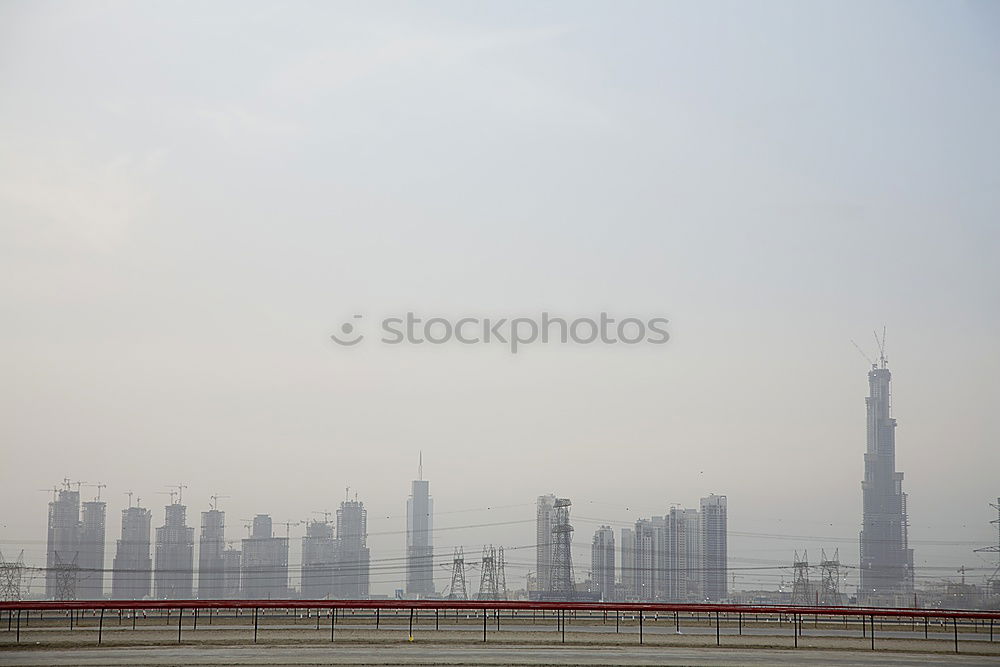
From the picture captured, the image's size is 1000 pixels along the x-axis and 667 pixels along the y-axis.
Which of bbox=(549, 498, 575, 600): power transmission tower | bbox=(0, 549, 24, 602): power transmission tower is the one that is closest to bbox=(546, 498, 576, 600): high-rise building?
bbox=(549, 498, 575, 600): power transmission tower

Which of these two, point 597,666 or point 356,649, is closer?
point 597,666

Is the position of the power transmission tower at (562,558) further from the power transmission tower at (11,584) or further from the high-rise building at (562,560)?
the power transmission tower at (11,584)

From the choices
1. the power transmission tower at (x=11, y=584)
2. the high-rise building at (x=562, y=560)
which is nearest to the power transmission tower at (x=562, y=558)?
the high-rise building at (x=562, y=560)

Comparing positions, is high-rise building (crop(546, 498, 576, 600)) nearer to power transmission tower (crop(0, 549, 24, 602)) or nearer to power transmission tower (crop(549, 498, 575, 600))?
power transmission tower (crop(549, 498, 575, 600))

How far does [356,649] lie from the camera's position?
4491 cm

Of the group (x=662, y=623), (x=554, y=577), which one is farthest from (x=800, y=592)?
(x=662, y=623)

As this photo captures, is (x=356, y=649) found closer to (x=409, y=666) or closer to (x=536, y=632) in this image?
(x=409, y=666)

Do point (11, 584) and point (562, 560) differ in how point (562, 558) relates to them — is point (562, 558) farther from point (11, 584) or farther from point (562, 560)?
point (11, 584)

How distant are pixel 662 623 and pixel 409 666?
4034 centimetres

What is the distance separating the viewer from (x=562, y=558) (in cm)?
15375

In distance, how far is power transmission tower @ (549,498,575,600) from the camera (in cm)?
13738

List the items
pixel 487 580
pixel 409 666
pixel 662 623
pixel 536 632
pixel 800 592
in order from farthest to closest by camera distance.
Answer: pixel 800 592 < pixel 487 580 < pixel 662 623 < pixel 536 632 < pixel 409 666

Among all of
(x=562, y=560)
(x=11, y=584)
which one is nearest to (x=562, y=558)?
(x=562, y=560)

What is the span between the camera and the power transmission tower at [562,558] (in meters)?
137
